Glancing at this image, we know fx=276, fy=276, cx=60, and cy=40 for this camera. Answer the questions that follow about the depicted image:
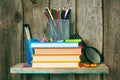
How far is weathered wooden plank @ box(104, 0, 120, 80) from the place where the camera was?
4.28 feet

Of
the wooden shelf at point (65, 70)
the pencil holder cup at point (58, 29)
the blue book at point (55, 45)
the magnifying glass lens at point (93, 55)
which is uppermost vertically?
the pencil holder cup at point (58, 29)

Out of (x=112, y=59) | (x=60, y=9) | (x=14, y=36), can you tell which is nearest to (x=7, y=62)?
(x=14, y=36)

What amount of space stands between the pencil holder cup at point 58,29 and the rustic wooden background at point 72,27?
0.24 ft

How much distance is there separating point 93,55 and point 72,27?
0.55ft

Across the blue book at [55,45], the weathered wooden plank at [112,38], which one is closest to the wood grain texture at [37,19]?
the blue book at [55,45]

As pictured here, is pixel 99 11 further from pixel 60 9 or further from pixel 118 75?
pixel 118 75

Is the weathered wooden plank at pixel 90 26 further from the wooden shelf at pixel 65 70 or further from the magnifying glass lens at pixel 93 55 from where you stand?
the wooden shelf at pixel 65 70

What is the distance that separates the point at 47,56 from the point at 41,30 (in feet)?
0.63

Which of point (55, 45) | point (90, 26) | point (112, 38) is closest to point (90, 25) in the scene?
point (90, 26)

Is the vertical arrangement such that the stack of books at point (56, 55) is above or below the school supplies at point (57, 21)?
below

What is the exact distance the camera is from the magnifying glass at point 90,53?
1.24 m

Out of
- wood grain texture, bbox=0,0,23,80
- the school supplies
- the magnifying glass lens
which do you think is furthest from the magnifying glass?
wood grain texture, bbox=0,0,23,80

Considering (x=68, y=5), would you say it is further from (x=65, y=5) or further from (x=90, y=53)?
(x=90, y=53)

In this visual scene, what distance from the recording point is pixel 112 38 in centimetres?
131
